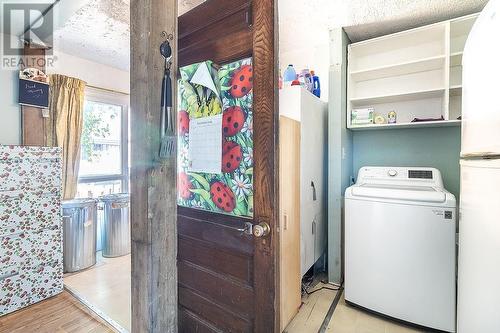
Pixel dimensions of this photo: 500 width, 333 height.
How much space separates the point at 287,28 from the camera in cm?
233

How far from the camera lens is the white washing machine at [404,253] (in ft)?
5.42

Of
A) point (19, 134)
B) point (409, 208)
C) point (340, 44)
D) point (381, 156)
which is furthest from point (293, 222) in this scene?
point (19, 134)

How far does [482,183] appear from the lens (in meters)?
0.83

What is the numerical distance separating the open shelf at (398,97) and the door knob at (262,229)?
1954 millimetres

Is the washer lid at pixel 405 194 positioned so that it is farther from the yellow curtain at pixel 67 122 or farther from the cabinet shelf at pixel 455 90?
the yellow curtain at pixel 67 122

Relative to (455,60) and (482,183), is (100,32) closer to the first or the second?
(482,183)

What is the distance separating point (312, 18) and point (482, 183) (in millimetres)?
1957

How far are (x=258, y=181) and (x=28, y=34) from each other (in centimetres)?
296

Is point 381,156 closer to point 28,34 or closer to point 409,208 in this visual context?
point 409,208

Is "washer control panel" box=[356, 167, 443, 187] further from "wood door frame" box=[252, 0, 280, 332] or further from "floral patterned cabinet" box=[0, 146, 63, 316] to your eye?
"floral patterned cabinet" box=[0, 146, 63, 316]

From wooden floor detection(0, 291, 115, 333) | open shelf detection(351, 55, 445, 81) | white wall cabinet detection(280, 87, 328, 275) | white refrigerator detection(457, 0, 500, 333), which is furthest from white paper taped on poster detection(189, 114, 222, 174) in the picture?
open shelf detection(351, 55, 445, 81)

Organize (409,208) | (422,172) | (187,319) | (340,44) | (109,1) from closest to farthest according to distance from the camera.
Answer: (187,319)
(409,208)
(109,1)
(422,172)
(340,44)

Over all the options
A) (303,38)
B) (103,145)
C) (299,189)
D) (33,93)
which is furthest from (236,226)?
(103,145)

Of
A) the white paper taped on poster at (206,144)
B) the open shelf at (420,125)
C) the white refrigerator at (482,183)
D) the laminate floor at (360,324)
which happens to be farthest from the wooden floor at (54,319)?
the open shelf at (420,125)
